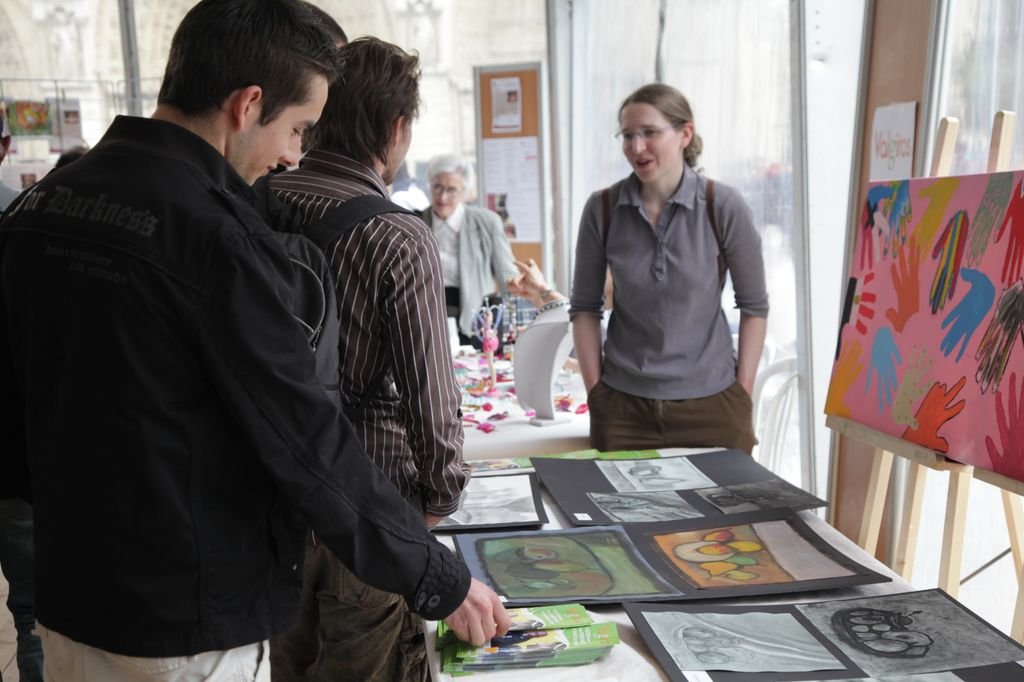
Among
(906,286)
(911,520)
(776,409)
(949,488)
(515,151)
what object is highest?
(515,151)

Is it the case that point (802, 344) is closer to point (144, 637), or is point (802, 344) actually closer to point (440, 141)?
point (144, 637)

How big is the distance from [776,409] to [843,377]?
1249 millimetres

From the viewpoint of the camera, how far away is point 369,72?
1510mm

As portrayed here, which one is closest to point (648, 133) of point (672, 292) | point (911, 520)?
point (672, 292)

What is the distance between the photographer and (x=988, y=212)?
162 cm

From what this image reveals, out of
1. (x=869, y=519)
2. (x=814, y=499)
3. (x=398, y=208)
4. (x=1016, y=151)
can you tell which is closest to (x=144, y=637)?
(x=398, y=208)

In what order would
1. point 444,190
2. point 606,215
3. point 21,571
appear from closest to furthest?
point 21,571 < point 606,215 < point 444,190

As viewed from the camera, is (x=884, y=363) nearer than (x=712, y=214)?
Yes

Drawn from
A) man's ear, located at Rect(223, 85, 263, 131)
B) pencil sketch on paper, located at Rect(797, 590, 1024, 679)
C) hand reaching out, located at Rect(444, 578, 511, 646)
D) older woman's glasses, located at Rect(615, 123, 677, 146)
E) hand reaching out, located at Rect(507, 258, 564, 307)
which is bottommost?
pencil sketch on paper, located at Rect(797, 590, 1024, 679)

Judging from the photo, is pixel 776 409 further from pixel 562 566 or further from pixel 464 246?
pixel 464 246

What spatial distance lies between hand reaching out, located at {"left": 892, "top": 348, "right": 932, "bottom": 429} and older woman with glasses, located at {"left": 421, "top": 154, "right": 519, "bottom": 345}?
3.24 meters

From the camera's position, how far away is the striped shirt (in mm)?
1418

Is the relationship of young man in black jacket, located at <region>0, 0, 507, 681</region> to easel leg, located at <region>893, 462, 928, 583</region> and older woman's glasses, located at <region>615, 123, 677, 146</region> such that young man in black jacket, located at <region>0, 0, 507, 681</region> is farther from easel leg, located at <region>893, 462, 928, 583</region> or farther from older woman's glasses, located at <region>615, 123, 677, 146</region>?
older woman's glasses, located at <region>615, 123, 677, 146</region>

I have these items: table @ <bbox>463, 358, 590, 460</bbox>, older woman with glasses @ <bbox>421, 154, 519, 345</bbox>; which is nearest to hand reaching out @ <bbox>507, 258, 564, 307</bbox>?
table @ <bbox>463, 358, 590, 460</bbox>
